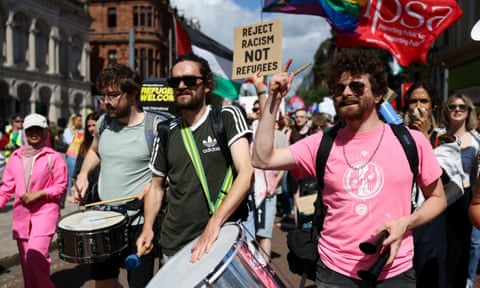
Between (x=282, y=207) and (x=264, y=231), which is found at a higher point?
(x=264, y=231)

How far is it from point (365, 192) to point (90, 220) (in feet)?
6.87

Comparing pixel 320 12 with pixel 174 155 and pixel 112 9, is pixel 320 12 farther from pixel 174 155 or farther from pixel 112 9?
pixel 112 9

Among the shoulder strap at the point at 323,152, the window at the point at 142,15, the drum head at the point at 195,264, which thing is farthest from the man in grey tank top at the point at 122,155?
the window at the point at 142,15

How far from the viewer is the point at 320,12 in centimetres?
592

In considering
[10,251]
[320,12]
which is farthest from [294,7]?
[10,251]

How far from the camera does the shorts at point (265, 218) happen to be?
5.39m

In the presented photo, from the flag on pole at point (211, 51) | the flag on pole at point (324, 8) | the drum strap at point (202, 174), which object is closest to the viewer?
the drum strap at point (202, 174)

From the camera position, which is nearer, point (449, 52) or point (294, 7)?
point (294, 7)

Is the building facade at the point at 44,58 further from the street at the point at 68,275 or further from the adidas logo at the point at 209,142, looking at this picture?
the adidas logo at the point at 209,142

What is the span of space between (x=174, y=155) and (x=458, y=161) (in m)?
1.84

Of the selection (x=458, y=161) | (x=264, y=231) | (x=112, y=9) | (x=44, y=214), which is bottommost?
(x=264, y=231)

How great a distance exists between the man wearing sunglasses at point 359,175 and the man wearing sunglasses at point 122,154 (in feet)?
4.70

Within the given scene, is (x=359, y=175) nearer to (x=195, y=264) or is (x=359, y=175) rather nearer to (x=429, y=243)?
(x=195, y=264)

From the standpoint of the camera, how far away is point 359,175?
87.4 inches
